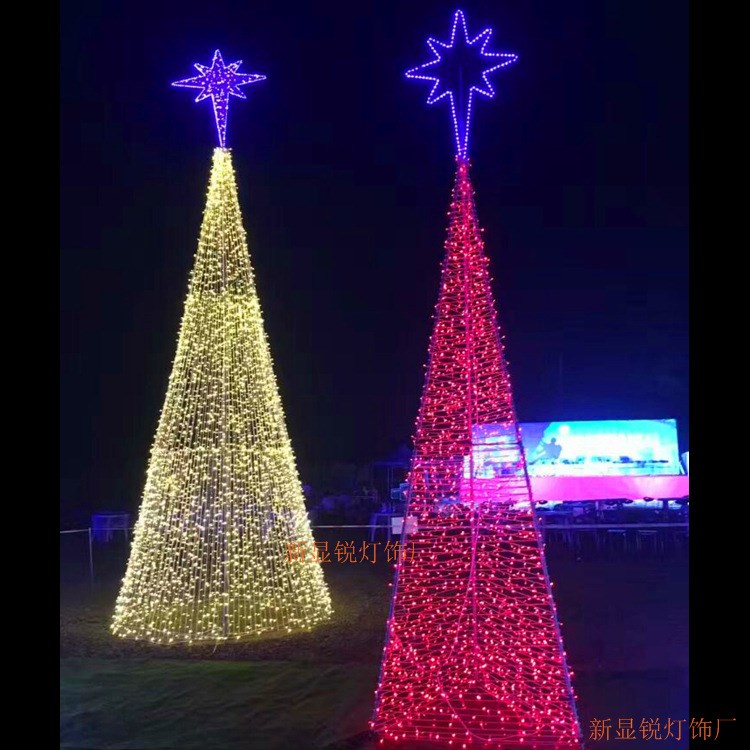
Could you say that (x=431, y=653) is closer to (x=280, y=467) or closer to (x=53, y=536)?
(x=280, y=467)

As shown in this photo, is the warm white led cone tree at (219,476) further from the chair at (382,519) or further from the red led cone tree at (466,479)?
the chair at (382,519)

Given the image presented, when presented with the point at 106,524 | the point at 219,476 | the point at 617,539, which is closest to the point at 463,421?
the point at 219,476

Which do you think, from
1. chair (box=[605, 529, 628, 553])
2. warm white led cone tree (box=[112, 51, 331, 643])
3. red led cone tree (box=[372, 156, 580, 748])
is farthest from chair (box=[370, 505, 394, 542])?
red led cone tree (box=[372, 156, 580, 748])

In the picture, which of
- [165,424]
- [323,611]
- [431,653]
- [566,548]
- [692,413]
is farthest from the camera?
[566,548]

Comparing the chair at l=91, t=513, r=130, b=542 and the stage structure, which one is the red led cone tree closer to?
the stage structure

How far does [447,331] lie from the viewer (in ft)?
18.0

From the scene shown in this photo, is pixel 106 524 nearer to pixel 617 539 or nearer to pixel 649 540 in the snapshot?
pixel 617 539

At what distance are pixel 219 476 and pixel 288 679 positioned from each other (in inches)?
84.1

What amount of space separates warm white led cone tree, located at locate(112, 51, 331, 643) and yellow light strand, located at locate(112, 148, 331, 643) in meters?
0.01

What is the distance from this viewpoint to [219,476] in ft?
24.9

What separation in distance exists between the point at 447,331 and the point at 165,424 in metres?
3.44

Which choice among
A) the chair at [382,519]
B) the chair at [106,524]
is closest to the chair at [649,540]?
the chair at [382,519]

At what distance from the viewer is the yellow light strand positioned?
7.52 metres

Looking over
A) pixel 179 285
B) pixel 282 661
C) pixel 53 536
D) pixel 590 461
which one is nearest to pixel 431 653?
pixel 282 661
